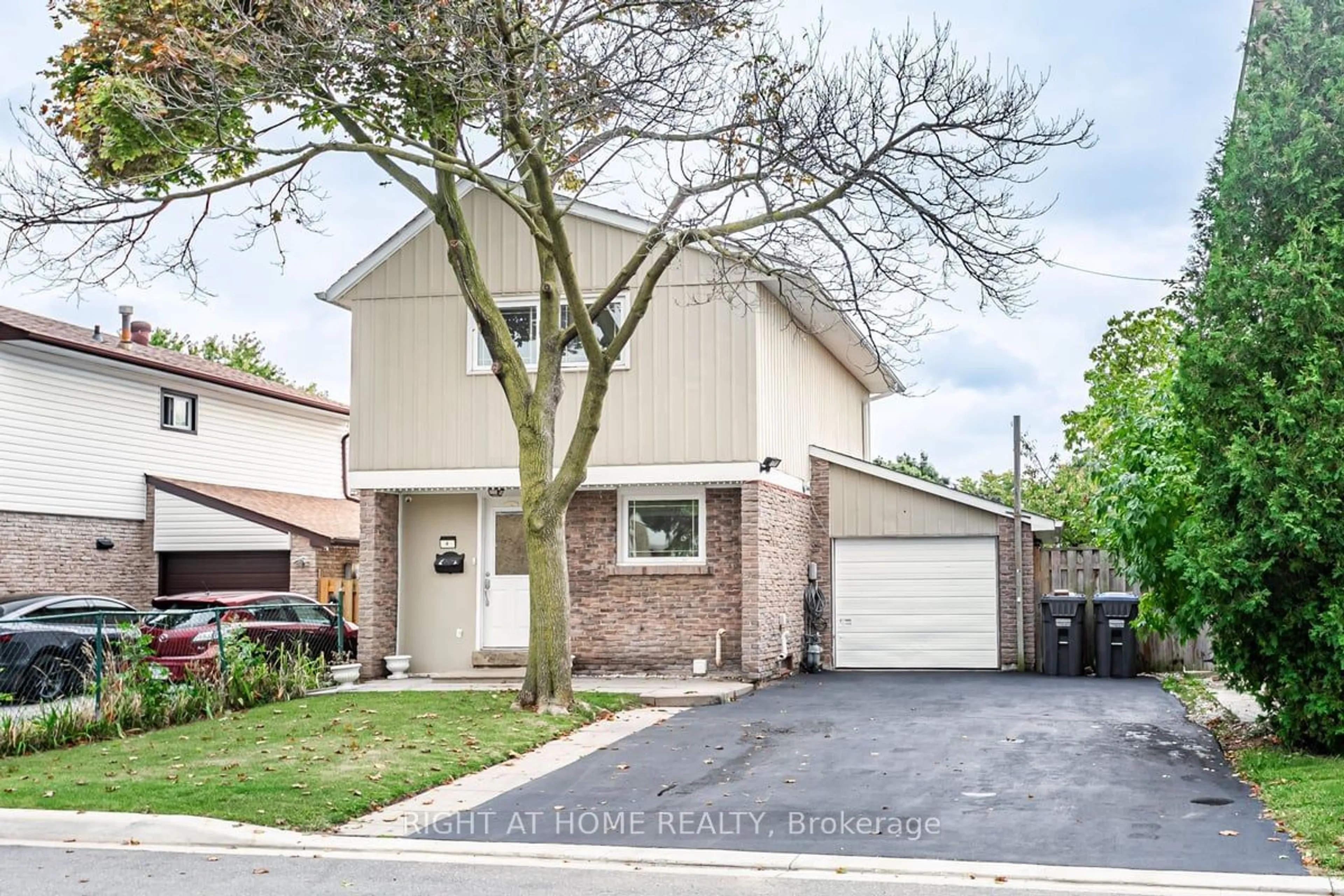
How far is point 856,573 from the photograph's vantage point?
2003cm

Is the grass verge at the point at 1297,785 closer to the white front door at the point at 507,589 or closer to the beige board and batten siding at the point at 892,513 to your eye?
the beige board and batten siding at the point at 892,513

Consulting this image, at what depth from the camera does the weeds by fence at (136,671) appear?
1255 centimetres

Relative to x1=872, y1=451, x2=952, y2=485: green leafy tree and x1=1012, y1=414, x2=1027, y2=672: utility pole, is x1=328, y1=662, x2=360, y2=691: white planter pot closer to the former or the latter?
x1=1012, y1=414, x2=1027, y2=672: utility pole

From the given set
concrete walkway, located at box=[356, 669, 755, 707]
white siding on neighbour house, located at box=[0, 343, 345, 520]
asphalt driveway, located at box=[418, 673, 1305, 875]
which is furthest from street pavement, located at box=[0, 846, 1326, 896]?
white siding on neighbour house, located at box=[0, 343, 345, 520]

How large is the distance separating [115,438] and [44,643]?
30.1ft

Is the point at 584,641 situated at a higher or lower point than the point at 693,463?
lower

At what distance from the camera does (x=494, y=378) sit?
18.0 m

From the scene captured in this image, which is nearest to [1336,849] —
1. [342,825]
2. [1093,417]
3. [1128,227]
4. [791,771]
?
[791,771]

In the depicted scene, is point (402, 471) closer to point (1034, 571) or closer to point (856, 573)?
point (856, 573)

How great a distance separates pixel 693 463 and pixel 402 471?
416cm

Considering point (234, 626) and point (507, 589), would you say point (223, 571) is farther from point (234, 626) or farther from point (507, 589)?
point (234, 626)

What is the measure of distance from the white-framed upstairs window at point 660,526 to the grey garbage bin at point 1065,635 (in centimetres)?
525

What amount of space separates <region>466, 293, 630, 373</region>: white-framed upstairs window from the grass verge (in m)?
8.83

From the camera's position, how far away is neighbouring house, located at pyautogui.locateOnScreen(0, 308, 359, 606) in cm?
2136
